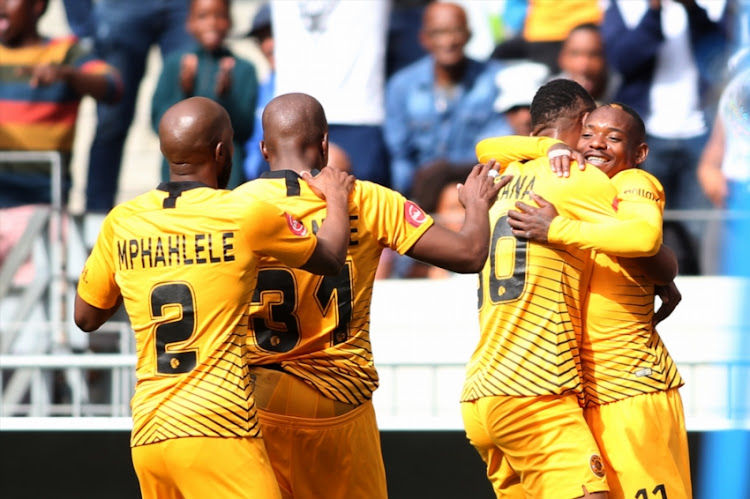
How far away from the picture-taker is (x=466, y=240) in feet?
12.8

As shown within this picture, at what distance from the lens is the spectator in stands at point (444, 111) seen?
8.38m

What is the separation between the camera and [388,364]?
609 centimetres

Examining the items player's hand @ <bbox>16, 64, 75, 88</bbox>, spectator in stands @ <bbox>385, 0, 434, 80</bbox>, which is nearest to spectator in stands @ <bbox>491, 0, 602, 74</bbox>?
spectator in stands @ <bbox>385, 0, 434, 80</bbox>

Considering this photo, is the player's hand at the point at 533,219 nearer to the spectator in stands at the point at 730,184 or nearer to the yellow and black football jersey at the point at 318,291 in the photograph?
the yellow and black football jersey at the point at 318,291

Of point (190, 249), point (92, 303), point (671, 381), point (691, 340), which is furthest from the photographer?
point (691, 340)

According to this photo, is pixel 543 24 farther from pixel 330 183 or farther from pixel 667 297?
pixel 330 183

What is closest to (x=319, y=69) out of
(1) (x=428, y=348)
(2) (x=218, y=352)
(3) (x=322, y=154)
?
(1) (x=428, y=348)

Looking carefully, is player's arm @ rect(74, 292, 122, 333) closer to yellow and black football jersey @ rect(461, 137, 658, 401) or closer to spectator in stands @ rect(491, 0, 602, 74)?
yellow and black football jersey @ rect(461, 137, 658, 401)

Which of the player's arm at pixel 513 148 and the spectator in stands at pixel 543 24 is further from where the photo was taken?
the spectator in stands at pixel 543 24

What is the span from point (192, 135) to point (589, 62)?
489 cm

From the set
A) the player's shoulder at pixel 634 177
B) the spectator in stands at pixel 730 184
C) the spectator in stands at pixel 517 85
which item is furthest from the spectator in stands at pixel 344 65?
the player's shoulder at pixel 634 177

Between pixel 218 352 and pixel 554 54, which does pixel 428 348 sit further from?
pixel 218 352

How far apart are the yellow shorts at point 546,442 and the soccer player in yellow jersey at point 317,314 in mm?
530

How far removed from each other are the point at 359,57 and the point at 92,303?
469 cm
